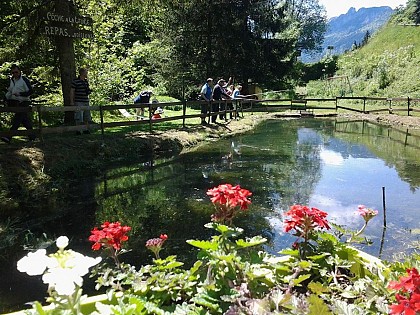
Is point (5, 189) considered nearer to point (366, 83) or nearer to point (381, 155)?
point (381, 155)

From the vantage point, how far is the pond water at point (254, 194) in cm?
481

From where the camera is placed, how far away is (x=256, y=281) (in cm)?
216

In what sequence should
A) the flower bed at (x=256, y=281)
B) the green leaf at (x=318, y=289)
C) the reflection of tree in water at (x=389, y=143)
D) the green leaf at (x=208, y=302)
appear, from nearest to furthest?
the flower bed at (x=256, y=281) → the green leaf at (x=208, y=302) → the green leaf at (x=318, y=289) → the reflection of tree in water at (x=389, y=143)

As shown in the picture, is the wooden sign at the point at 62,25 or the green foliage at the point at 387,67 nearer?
the wooden sign at the point at 62,25

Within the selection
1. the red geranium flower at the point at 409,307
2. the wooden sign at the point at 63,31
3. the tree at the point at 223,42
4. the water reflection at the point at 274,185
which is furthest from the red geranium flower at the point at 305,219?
the tree at the point at 223,42

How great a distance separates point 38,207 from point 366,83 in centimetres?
3199

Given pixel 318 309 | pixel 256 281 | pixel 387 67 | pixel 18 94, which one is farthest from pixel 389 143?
pixel 387 67

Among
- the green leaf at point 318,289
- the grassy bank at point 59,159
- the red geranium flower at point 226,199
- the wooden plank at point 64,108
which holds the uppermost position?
the wooden plank at point 64,108

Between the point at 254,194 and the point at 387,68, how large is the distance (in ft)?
95.7

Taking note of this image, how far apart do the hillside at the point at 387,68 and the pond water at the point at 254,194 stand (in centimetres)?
1725

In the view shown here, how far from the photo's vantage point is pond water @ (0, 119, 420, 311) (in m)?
4.81

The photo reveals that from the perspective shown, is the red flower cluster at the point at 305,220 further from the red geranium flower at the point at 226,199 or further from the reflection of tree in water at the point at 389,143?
the reflection of tree in water at the point at 389,143

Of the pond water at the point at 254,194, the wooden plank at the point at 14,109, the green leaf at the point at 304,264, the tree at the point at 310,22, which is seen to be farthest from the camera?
the tree at the point at 310,22

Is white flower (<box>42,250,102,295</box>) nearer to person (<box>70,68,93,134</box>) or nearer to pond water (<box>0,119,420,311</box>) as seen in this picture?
pond water (<box>0,119,420,311</box>)
